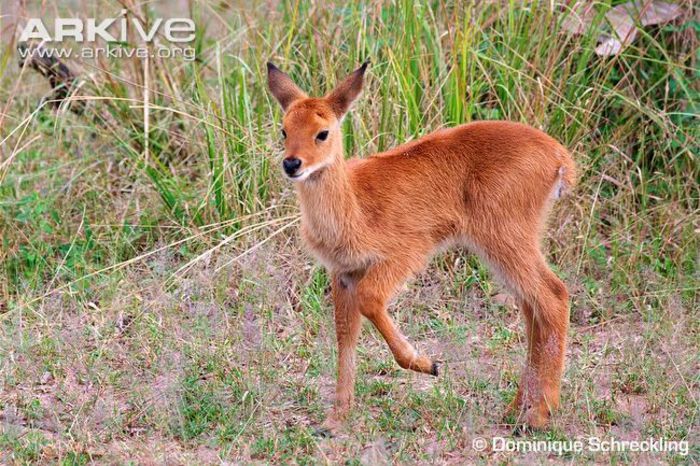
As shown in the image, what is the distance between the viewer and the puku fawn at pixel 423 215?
488cm

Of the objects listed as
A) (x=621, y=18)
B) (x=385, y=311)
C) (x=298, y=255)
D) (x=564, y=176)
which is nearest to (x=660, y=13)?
(x=621, y=18)

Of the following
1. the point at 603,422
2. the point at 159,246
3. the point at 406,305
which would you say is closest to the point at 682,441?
the point at 603,422

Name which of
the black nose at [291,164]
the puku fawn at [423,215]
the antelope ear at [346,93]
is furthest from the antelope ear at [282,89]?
the black nose at [291,164]

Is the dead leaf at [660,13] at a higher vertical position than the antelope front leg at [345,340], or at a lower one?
higher

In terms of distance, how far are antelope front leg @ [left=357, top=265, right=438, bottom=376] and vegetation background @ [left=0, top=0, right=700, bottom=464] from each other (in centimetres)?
24

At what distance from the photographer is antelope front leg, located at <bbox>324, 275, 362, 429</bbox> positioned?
5.02 m

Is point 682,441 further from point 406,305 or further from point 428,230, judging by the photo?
point 406,305

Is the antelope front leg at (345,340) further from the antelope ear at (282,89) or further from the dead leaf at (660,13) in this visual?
the dead leaf at (660,13)

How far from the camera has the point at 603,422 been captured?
4910mm

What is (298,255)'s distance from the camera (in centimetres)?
638

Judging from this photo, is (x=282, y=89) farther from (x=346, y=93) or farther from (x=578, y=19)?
(x=578, y=19)

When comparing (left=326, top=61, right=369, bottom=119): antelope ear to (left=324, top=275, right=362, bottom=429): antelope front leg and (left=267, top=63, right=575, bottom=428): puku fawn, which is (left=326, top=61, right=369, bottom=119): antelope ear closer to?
(left=267, top=63, right=575, bottom=428): puku fawn

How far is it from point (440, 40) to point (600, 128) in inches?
47.6

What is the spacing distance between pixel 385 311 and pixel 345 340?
12.6 inches
